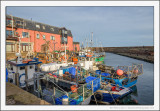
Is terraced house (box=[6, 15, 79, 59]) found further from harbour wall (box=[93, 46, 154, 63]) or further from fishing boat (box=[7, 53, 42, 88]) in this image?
harbour wall (box=[93, 46, 154, 63])

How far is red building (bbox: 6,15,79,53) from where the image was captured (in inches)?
1174

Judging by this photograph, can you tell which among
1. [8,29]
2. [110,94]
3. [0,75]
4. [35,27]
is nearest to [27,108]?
[0,75]

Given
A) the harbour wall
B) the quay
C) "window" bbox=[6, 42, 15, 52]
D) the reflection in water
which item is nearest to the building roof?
"window" bbox=[6, 42, 15, 52]

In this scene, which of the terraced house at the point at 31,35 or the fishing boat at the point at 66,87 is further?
the terraced house at the point at 31,35

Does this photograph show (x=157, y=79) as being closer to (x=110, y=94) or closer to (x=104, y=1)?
(x=104, y=1)

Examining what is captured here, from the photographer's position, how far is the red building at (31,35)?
29828mm

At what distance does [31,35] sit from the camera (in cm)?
3647

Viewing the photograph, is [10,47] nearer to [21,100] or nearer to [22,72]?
[22,72]

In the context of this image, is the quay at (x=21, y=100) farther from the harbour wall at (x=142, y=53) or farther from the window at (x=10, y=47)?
the harbour wall at (x=142, y=53)

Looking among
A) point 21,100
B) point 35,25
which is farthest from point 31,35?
point 21,100

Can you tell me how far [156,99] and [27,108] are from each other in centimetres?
874

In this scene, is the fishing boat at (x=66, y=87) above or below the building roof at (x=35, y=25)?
below

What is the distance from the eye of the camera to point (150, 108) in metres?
6.82

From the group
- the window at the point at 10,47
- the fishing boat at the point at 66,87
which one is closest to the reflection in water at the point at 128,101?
the fishing boat at the point at 66,87
